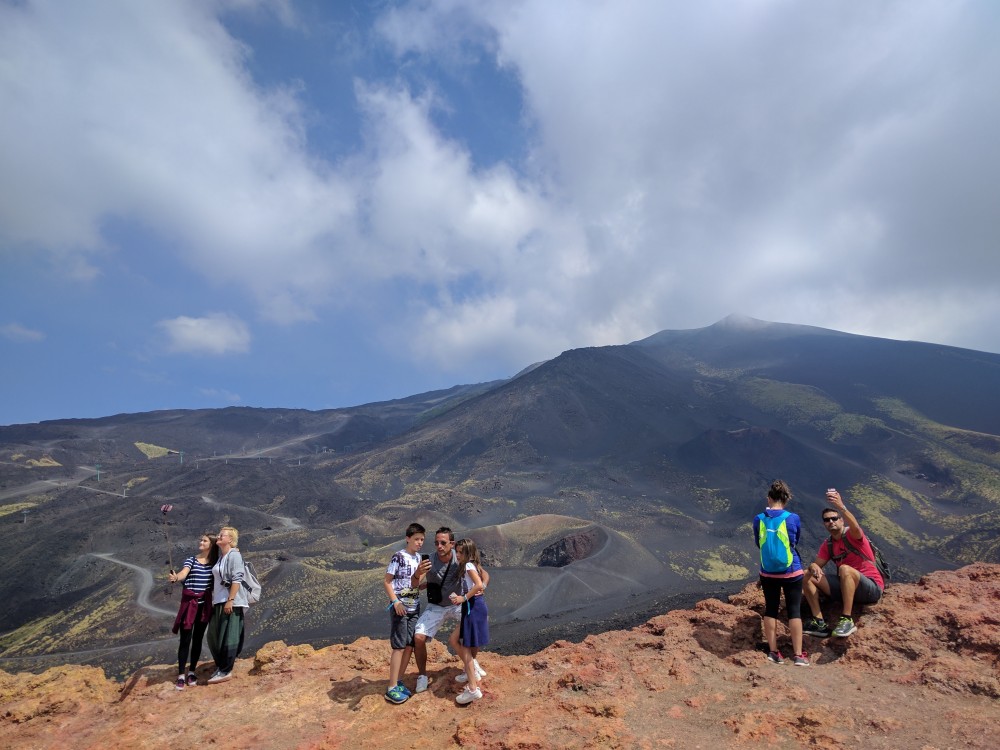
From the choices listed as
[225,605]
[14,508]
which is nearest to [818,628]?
[225,605]

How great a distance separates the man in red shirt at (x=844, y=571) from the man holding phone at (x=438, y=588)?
304cm

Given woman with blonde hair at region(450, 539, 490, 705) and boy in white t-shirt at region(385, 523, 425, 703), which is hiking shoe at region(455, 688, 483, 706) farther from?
boy in white t-shirt at region(385, 523, 425, 703)

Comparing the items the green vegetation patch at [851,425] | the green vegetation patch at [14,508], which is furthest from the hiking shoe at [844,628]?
the green vegetation patch at [851,425]

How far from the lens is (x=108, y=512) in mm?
40719

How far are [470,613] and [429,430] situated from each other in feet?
253

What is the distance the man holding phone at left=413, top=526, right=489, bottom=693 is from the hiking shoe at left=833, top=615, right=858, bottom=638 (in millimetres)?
3129

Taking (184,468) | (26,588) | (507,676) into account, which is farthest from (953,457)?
(184,468)

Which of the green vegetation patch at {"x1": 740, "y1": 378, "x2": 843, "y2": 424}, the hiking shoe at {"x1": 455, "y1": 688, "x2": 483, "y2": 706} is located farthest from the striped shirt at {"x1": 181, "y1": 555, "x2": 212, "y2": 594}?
the green vegetation patch at {"x1": 740, "y1": 378, "x2": 843, "y2": 424}

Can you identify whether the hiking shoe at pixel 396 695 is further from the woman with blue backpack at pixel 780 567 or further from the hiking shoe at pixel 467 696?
the woman with blue backpack at pixel 780 567

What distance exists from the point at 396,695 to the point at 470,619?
0.93 metres

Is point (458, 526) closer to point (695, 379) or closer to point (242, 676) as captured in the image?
point (242, 676)

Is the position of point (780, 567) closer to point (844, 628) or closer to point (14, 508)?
point (844, 628)

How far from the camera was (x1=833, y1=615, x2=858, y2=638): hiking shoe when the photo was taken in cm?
439

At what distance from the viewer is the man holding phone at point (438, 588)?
14.0 feet
